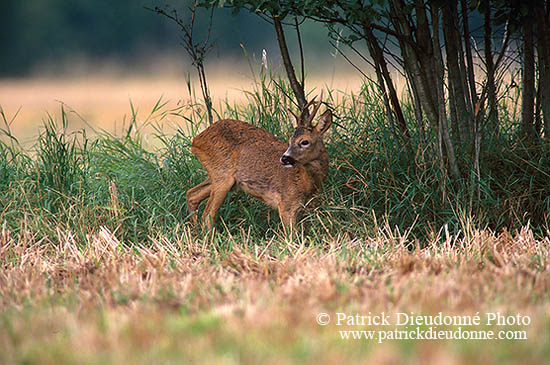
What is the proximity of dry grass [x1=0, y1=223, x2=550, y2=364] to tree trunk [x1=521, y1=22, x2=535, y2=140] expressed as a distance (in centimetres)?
175

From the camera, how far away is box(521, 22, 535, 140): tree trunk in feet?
19.1

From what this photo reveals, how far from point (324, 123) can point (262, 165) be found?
1.95ft

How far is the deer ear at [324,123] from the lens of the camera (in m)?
5.02

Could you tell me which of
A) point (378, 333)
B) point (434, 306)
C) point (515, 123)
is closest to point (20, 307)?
point (378, 333)

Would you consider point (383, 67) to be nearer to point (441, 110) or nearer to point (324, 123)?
point (441, 110)

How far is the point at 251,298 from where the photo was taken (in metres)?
3.03

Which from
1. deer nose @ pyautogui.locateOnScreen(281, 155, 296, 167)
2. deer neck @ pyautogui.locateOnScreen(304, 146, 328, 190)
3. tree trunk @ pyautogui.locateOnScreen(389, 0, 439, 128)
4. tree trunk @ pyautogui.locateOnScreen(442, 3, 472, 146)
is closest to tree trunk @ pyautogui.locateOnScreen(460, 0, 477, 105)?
tree trunk @ pyautogui.locateOnScreen(442, 3, 472, 146)

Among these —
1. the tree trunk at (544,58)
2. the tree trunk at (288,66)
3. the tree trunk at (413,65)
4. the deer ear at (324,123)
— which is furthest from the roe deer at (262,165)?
the tree trunk at (544,58)

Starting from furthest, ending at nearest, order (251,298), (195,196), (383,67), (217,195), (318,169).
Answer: (383,67) → (195,196) → (217,195) → (318,169) → (251,298)

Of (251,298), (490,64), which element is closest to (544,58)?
(490,64)

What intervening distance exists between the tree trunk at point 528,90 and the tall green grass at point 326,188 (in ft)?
0.49

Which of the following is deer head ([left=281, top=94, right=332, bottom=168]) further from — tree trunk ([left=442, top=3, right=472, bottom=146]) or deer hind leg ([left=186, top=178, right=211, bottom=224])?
tree trunk ([left=442, top=3, right=472, bottom=146])

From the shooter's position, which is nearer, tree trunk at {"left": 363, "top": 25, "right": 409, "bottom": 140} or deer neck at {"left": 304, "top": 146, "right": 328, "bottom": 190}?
deer neck at {"left": 304, "top": 146, "right": 328, "bottom": 190}

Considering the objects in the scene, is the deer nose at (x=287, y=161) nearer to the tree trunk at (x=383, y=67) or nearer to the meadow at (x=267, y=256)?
the meadow at (x=267, y=256)
